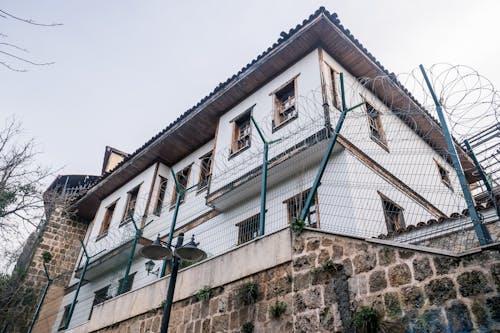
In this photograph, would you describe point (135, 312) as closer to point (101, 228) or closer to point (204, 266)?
point (204, 266)

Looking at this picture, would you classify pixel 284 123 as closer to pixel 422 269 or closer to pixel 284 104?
pixel 284 104

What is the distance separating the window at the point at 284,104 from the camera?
9.35m

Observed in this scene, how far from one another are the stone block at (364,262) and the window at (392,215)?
4.37m

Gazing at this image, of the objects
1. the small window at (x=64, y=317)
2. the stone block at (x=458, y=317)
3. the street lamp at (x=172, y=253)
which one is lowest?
the stone block at (x=458, y=317)

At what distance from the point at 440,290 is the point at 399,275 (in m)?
0.39

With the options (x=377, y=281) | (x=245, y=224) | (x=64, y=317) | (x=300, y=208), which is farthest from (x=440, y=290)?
(x=64, y=317)

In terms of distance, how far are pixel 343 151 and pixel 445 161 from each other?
577 centimetres

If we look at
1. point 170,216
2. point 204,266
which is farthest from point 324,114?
point 170,216

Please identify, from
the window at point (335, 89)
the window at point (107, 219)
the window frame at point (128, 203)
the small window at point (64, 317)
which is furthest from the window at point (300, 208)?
the small window at point (64, 317)

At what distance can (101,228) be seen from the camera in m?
14.4

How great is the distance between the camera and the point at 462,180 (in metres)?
3.54

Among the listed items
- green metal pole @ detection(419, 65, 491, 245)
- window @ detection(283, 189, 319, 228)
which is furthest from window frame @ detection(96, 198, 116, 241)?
green metal pole @ detection(419, 65, 491, 245)

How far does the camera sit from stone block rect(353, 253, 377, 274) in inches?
146

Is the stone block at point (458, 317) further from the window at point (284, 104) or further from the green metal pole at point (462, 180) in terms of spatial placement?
the window at point (284, 104)
